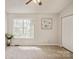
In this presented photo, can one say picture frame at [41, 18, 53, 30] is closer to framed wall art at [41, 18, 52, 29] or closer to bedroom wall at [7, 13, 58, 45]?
framed wall art at [41, 18, 52, 29]

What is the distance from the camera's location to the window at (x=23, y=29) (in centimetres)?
975

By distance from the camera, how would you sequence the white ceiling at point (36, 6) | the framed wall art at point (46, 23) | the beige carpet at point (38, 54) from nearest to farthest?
1. the beige carpet at point (38, 54)
2. the white ceiling at point (36, 6)
3. the framed wall art at point (46, 23)

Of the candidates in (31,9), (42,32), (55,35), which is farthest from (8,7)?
(55,35)

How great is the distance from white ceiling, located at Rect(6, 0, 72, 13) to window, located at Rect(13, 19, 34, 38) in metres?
0.87

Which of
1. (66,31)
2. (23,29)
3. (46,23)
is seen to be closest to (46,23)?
(46,23)

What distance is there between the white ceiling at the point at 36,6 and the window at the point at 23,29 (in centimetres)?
87

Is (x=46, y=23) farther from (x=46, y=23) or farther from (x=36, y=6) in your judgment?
(x=36, y=6)

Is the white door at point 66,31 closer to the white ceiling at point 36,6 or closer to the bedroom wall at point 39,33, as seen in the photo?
the white ceiling at point 36,6

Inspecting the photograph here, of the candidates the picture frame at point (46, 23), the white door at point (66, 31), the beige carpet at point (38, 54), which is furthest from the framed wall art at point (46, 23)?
the beige carpet at point (38, 54)

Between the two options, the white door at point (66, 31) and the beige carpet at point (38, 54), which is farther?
the white door at point (66, 31)

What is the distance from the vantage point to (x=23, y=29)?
9820 mm

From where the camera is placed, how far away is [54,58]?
5.49m
